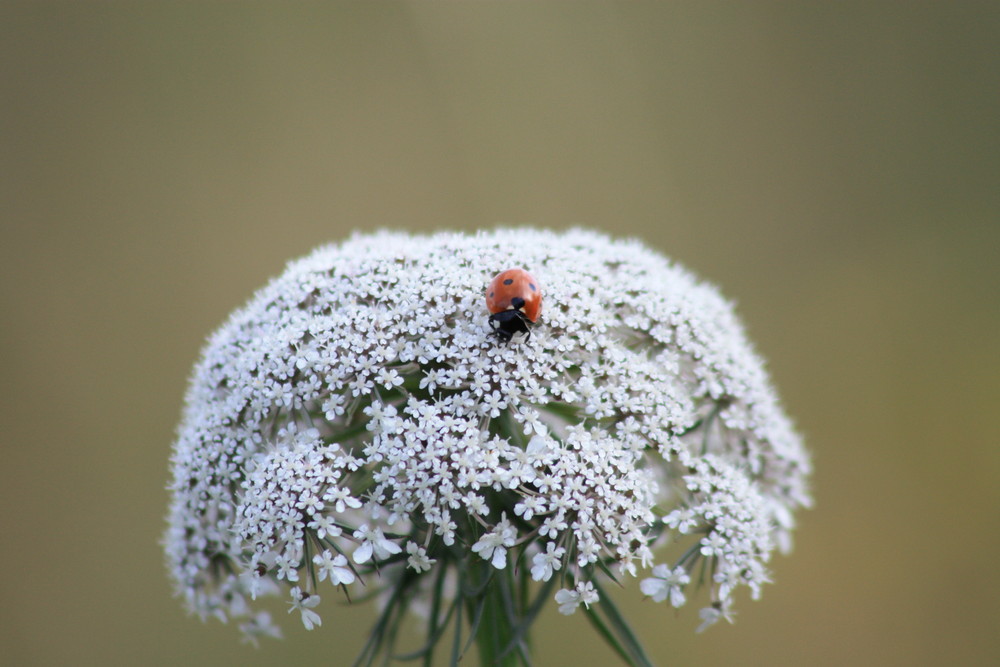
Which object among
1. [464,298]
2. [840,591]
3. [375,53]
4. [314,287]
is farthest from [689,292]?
[375,53]

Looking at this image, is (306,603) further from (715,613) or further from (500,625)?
(715,613)

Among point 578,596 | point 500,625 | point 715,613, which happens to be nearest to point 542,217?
point 500,625

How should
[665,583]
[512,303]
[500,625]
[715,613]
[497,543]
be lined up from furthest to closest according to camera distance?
1. [500,625]
2. [715,613]
3. [665,583]
4. [512,303]
5. [497,543]

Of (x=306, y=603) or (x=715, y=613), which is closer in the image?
(x=306, y=603)

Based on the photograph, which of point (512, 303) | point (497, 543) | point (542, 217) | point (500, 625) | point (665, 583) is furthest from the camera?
point (542, 217)

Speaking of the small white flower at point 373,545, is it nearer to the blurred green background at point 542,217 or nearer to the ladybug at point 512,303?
the ladybug at point 512,303

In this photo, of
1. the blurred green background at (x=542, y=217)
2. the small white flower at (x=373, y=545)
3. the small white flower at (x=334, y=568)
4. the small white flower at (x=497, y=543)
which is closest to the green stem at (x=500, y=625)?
the small white flower at (x=497, y=543)

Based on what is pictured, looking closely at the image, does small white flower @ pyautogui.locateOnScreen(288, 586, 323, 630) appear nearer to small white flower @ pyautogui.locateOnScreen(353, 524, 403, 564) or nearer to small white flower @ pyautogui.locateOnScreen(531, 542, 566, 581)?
small white flower @ pyautogui.locateOnScreen(353, 524, 403, 564)

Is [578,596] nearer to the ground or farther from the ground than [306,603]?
farther from the ground
